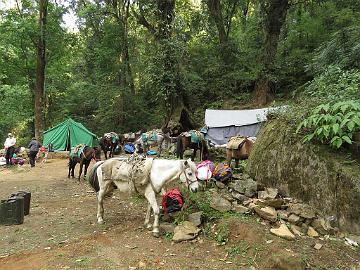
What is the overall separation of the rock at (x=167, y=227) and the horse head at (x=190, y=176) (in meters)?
0.95

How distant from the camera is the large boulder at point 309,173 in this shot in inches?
238

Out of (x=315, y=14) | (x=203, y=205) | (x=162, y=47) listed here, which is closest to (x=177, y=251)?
(x=203, y=205)

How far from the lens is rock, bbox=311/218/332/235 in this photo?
607 centimetres

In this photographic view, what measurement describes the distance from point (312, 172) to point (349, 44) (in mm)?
9302

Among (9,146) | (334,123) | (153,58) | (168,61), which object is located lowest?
(9,146)

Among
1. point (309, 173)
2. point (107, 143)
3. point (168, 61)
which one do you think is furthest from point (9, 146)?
point (309, 173)

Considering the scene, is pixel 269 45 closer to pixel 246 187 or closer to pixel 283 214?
pixel 246 187

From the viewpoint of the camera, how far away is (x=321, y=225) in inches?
242

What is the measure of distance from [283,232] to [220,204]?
1.49 m

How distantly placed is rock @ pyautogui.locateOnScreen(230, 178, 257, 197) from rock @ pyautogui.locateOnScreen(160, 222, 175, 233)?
6.03 ft

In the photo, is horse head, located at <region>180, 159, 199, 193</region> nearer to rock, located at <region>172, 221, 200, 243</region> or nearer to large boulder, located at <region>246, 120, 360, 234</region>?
rock, located at <region>172, 221, 200, 243</region>

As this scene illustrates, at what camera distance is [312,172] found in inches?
267

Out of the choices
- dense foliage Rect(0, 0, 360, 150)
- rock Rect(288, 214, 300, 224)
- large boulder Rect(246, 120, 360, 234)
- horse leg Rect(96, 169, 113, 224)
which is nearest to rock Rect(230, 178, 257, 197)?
large boulder Rect(246, 120, 360, 234)

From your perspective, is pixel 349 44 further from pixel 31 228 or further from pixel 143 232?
pixel 31 228
